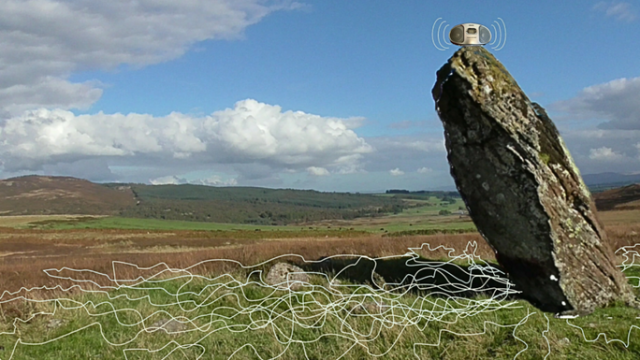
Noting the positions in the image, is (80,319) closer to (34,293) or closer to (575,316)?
(34,293)

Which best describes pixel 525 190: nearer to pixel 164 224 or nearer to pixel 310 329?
pixel 310 329

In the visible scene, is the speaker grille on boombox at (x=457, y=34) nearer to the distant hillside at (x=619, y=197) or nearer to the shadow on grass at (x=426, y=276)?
the shadow on grass at (x=426, y=276)

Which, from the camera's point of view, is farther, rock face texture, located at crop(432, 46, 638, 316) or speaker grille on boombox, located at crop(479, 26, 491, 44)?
speaker grille on boombox, located at crop(479, 26, 491, 44)

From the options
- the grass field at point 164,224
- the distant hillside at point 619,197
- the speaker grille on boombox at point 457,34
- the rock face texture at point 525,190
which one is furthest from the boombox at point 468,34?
the distant hillside at point 619,197

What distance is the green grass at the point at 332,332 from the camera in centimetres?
533

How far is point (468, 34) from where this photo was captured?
6301mm

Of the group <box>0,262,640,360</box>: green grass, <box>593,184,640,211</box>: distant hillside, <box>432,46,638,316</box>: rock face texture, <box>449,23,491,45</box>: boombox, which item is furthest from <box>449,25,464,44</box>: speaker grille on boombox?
<box>593,184,640,211</box>: distant hillside

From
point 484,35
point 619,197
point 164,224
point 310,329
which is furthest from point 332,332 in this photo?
point 164,224

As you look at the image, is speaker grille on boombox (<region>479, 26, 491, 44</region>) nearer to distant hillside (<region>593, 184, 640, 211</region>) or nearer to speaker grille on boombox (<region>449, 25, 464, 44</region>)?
speaker grille on boombox (<region>449, 25, 464, 44</region>)

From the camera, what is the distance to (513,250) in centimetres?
590

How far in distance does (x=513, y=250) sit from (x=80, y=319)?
21.8 ft

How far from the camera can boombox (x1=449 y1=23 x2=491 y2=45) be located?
6281 mm

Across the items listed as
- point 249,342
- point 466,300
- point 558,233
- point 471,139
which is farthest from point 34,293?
point 558,233

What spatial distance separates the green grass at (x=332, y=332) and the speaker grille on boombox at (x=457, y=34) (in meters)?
3.44
